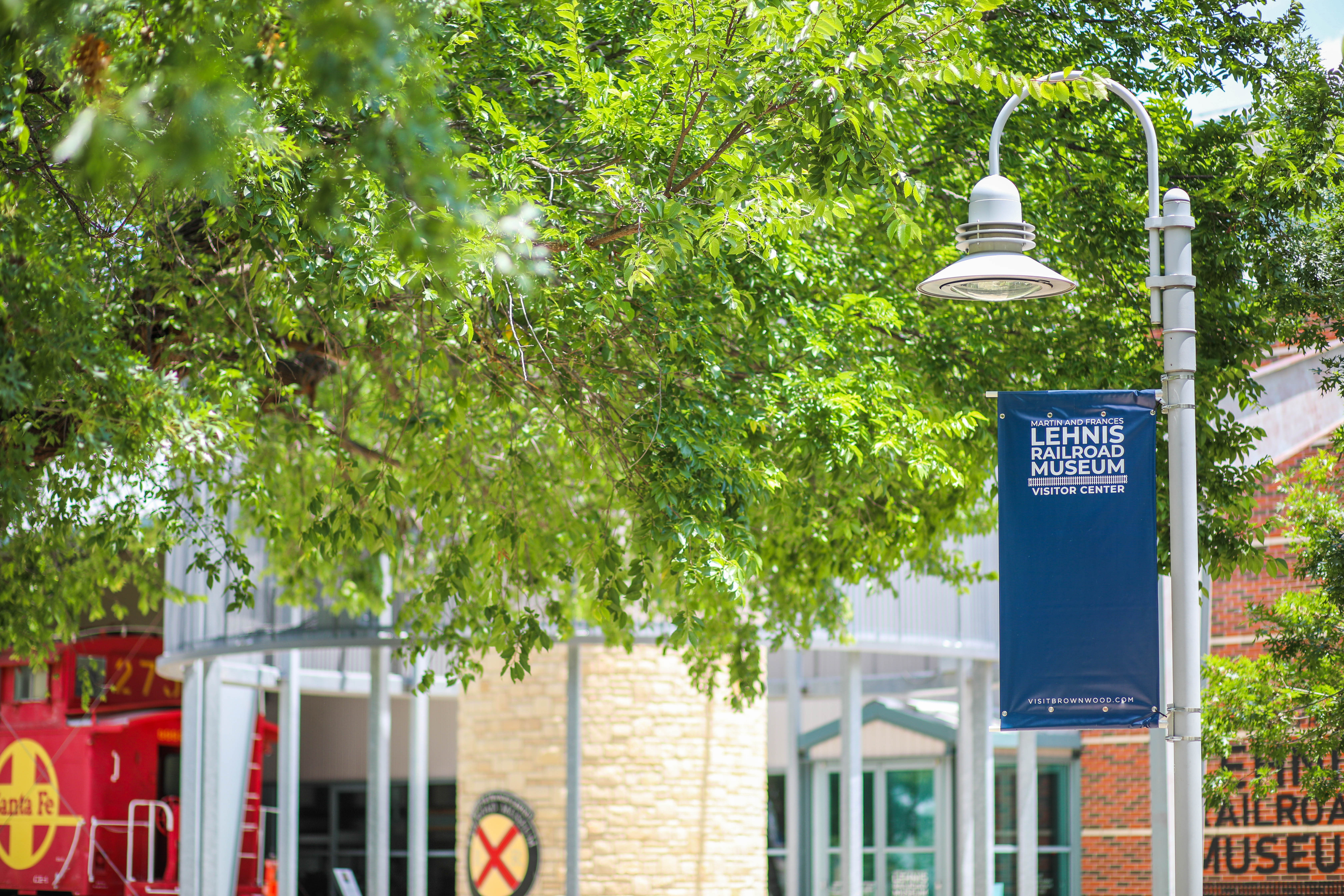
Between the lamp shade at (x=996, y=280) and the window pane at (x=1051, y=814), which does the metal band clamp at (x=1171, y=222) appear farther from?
the window pane at (x=1051, y=814)

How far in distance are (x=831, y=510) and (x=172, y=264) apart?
4429 millimetres

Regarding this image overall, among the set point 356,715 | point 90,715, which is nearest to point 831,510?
point 90,715

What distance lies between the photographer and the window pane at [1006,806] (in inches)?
935

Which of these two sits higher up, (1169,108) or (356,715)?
(1169,108)

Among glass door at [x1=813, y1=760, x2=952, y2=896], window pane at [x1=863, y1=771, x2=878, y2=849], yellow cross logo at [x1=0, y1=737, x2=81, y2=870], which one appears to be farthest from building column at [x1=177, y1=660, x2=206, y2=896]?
window pane at [x1=863, y1=771, x2=878, y2=849]

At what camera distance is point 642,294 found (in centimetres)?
836

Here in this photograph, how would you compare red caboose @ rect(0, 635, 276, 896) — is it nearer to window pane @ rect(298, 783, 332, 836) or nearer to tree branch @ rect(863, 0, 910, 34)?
window pane @ rect(298, 783, 332, 836)

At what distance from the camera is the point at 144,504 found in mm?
10578

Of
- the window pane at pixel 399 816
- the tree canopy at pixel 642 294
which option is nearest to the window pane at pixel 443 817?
the window pane at pixel 399 816

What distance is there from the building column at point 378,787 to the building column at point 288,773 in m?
0.89

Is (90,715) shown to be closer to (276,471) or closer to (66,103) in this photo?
(276,471)

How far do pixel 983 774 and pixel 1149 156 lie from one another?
40.7 ft

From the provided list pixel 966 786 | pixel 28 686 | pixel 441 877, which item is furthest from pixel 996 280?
pixel 441 877

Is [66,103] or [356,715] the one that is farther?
[356,715]
